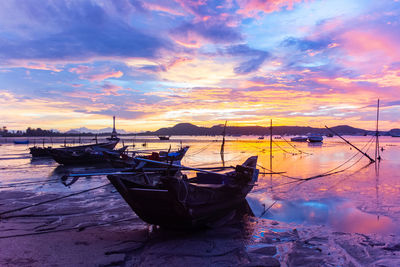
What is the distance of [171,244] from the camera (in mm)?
6957

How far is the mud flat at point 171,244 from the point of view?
6.02 m

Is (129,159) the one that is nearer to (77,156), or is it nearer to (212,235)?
(212,235)

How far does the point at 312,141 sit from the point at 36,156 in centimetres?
7582

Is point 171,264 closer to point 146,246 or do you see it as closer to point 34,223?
point 146,246

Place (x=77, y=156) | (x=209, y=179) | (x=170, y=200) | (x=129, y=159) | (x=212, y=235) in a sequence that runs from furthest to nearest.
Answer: (x=77, y=156)
(x=129, y=159)
(x=209, y=179)
(x=212, y=235)
(x=170, y=200)

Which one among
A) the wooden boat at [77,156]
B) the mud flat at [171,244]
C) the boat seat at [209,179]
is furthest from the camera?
the wooden boat at [77,156]

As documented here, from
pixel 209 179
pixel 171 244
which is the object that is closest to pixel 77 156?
pixel 209 179

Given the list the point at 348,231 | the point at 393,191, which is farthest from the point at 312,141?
the point at 348,231

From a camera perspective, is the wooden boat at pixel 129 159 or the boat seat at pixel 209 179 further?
the boat seat at pixel 209 179

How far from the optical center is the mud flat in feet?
19.7

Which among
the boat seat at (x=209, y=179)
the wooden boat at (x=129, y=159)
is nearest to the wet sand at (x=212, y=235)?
the wooden boat at (x=129, y=159)

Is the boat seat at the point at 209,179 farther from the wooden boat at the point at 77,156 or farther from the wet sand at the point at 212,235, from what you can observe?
the wooden boat at the point at 77,156

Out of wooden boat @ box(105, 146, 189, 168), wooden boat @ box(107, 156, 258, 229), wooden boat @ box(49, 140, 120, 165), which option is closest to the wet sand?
wooden boat @ box(107, 156, 258, 229)

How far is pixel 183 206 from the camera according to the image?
701 centimetres
